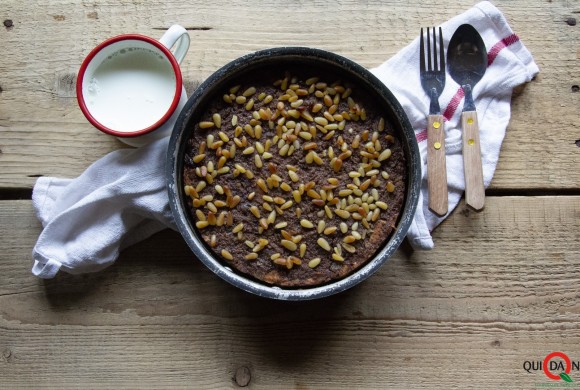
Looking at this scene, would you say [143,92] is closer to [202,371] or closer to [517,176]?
[202,371]

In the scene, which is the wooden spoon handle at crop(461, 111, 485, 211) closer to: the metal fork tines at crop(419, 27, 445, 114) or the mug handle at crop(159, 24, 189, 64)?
the metal fork tines at crop(419, 27, 445, 114)

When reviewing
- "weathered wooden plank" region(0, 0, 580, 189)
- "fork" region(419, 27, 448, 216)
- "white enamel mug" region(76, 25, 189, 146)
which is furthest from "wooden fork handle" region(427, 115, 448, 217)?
"white enamel mug" region(76, 25, 189, 146)

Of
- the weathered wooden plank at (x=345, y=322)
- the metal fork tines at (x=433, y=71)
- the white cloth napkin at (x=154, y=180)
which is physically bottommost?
the weathered wooden plank at (x=345, y=322)

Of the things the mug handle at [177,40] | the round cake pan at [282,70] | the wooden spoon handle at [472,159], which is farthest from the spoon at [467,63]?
the mug handle at [177,40]

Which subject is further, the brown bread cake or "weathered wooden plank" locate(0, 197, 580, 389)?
"weathered wooden plank" locate(0, 197, 580, 389)

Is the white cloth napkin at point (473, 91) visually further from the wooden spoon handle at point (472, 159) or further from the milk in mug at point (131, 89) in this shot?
the milk in mug at point (131, 89)

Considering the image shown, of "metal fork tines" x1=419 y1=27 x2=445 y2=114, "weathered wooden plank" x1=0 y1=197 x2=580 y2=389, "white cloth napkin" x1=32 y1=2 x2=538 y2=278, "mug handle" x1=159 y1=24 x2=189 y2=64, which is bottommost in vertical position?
"weathered wooden plank" x1=0 y1=197 x2=580 y2=389

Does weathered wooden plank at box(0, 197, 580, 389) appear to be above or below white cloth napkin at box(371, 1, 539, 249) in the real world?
below
